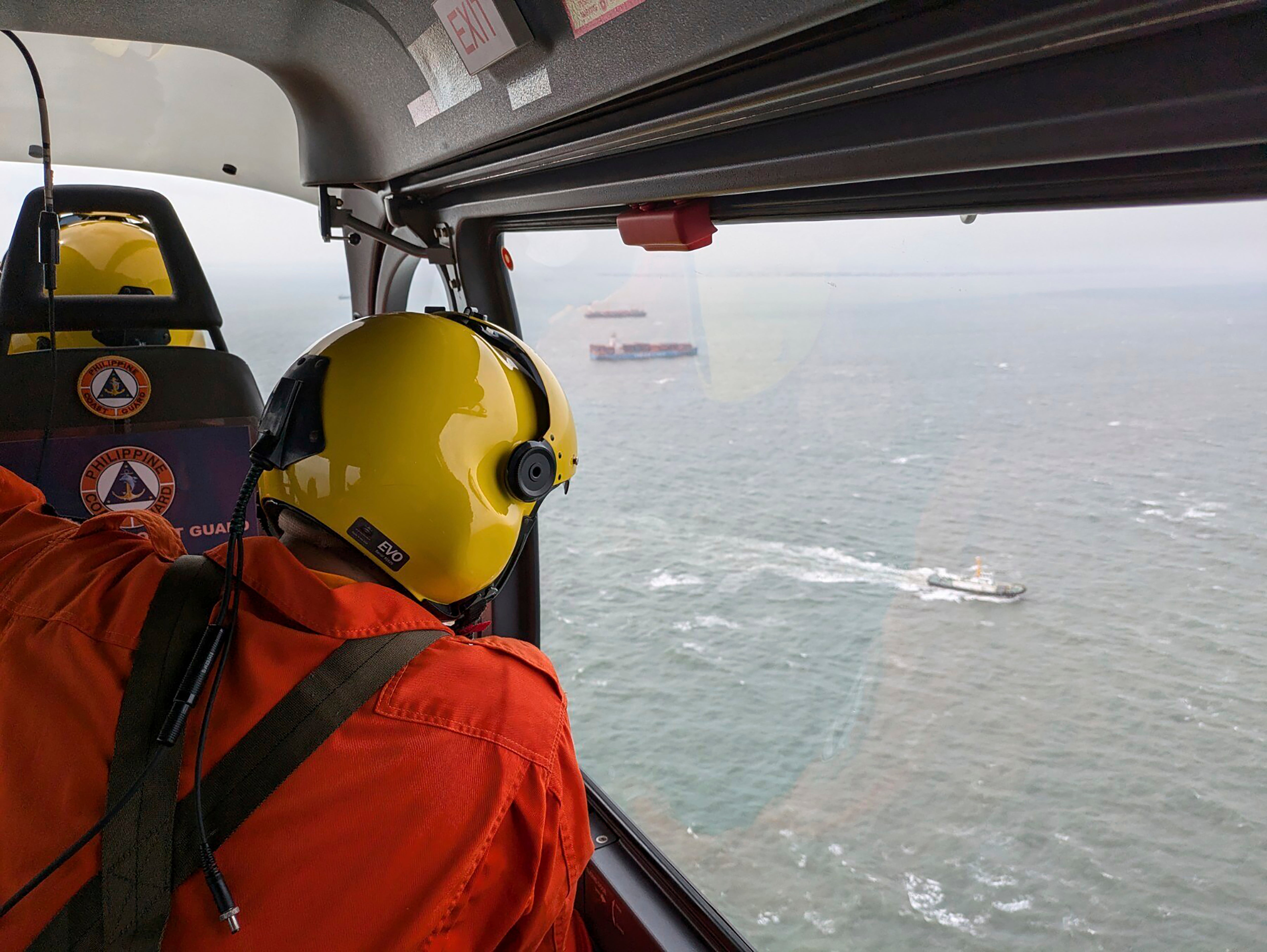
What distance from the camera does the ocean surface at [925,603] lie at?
5.07ft

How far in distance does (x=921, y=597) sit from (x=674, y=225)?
4.40 ft

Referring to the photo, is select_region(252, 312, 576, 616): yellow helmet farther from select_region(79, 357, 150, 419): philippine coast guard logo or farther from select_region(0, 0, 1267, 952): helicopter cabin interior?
select_region(79, 357, 150, 419): philippine coast guard logo

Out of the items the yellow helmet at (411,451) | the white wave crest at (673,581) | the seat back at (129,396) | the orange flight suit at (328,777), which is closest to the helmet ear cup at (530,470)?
the yellow helmet at (411,451)

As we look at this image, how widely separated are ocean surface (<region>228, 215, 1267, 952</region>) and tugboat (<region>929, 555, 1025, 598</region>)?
32 millimetres

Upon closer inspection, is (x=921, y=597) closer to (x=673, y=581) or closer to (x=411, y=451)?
(x=673, y=581)

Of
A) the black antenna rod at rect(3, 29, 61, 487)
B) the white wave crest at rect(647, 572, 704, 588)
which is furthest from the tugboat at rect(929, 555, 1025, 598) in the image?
the black antenna rod at rect(3, 29, 61, 487)

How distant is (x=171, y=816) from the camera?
2.95ft

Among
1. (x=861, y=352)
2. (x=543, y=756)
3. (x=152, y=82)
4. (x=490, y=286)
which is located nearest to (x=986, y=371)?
(x=861, y=352)

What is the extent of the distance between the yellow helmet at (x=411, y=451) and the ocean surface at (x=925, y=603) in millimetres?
1006

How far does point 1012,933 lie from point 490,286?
7.41 feet

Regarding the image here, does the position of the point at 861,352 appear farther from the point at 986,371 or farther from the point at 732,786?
the point at 732,786

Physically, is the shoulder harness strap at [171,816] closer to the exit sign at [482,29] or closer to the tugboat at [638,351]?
the exit sign at [482,29]

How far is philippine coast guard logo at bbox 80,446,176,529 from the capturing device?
7.82 ft

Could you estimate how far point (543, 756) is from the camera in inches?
39.0
